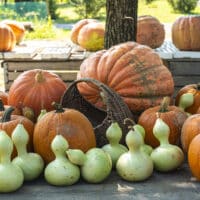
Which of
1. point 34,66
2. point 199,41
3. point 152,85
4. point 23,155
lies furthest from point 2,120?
point 199,41

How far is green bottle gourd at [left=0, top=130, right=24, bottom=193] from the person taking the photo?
2260 millimetres

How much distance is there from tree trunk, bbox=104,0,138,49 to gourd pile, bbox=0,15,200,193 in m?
0.91

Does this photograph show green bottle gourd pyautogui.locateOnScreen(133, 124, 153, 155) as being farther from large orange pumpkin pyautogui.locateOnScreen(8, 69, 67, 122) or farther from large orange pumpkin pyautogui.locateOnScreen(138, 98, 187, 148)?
large orange pumpkin pyautogui.locateOnScreen(8, 69, 67, 122)

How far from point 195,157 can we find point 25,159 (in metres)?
0.80

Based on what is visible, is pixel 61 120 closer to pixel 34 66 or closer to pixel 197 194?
pixel 197 194

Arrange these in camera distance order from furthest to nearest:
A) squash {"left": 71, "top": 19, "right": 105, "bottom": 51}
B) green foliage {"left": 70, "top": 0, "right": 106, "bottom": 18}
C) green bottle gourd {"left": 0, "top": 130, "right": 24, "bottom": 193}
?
1. green foliage {"left": 70, "top": 0, "right": 106, "bottom": 18}
2. squash {"left": 71, "top": 19, "right": 105, "bottom": 51}
3. green bottle gourd {"left": 0, "top": 130, "right": 24, "bottom": 193}

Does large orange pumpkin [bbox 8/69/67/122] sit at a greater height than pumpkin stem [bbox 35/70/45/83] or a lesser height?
lesser

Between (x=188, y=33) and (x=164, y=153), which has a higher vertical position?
(x=188, y=33)

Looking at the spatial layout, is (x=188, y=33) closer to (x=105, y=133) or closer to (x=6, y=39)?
(x=6, y=39)

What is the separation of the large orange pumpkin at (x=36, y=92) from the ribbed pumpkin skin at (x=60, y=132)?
52cm

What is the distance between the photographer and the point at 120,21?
4082mm

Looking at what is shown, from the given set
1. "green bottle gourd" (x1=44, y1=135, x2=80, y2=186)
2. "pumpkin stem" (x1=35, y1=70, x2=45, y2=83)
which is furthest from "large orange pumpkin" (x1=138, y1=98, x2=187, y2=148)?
"pumpkin stem" (x1=35, y1=70, x2=45, y2=83)

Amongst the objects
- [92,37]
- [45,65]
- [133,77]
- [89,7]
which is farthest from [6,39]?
[89,7]

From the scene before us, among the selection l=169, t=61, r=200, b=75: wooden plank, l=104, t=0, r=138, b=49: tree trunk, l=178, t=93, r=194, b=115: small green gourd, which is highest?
l=104, t=0, r=138, b=49: tree trunk
